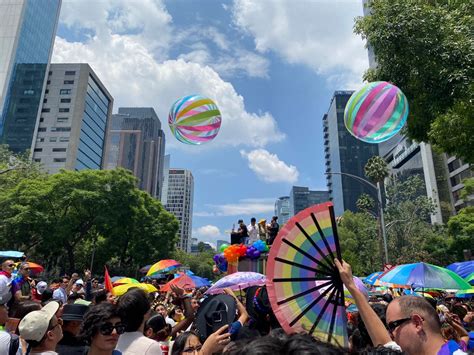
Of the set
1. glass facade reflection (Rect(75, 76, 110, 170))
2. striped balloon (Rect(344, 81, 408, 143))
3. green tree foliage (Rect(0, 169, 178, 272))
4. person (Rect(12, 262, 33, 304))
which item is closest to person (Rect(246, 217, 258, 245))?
striped balloon (Rect(344, 81, 408, 143))

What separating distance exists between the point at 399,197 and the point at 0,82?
291 feet

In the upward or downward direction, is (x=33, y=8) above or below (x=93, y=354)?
above

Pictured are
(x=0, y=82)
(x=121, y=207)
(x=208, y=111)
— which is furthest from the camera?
(x=0, y=82)

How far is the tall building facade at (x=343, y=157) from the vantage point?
114562 mm

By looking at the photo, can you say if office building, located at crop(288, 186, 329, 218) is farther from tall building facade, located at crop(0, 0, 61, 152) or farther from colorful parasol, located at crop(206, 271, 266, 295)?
colorful parasol, located at crop(206, 271, 266, 295)

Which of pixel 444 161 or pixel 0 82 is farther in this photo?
pixel 0 82

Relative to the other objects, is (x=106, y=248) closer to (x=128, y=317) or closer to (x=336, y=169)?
(x=128, y=317)

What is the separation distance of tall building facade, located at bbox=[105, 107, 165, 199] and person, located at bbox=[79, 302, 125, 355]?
487 feet

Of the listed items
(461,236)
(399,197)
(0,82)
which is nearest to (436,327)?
(461,236)

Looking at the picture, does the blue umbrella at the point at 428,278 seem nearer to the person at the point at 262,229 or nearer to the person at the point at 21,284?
the person at the point at 262,229

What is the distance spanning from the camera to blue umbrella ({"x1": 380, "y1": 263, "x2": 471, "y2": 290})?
7566 millimetres

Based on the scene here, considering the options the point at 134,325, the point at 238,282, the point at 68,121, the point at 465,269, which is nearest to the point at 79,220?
the point at 238,282

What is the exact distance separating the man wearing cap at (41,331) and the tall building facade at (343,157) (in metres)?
115

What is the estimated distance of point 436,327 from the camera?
7.55 ft
